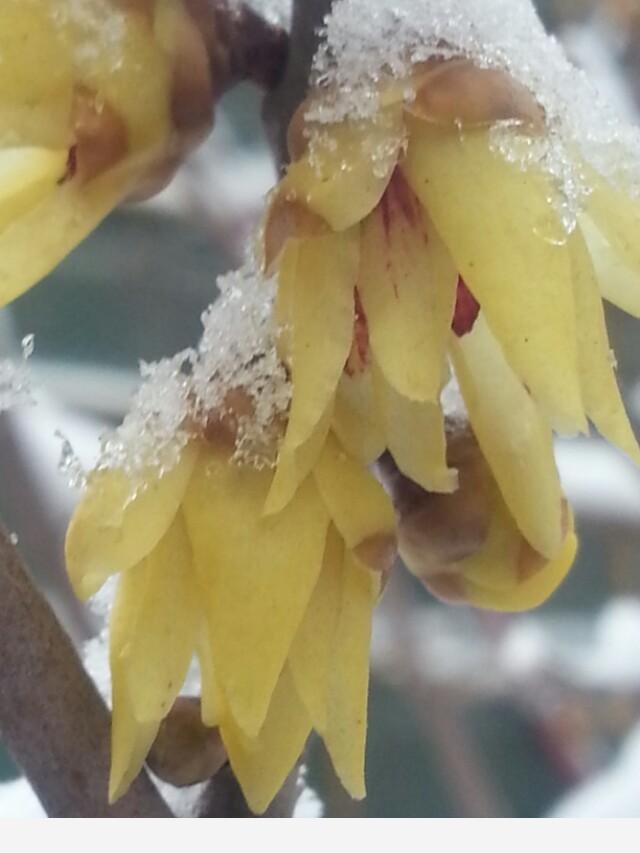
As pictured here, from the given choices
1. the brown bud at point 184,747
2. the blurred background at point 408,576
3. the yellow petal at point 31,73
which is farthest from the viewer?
the blurred background at point 408,576

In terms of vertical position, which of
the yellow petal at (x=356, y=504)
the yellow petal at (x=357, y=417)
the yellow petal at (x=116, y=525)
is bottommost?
the yellow petal at (x=116, y=525)

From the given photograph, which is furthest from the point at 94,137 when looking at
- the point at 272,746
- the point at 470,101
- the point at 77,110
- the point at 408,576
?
the point at 408,576

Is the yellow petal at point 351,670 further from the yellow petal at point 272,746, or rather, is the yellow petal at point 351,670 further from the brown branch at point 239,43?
the brown branch at point 239,43

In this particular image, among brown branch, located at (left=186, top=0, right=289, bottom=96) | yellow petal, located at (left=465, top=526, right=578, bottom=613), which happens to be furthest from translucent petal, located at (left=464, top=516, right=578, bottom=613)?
brown branch, located at (left=186, top=0, right=289, bottom=96)

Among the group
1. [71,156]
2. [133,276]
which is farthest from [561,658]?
[71,156]

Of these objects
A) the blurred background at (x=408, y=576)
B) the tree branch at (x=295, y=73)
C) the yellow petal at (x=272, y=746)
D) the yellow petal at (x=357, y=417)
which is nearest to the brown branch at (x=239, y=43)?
the tree branch at (x=295, y=73)

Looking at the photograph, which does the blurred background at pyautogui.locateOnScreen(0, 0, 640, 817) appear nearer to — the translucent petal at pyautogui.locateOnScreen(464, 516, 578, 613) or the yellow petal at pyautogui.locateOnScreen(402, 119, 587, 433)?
the translucent petal at pyautogui.locateOnScreen(464, 516, 578, 613)

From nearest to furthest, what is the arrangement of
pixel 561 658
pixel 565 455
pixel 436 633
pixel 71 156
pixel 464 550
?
pixel 71 156
pixel 464 550
pixel 565 455
pixel 561 658
pixel 436 633
